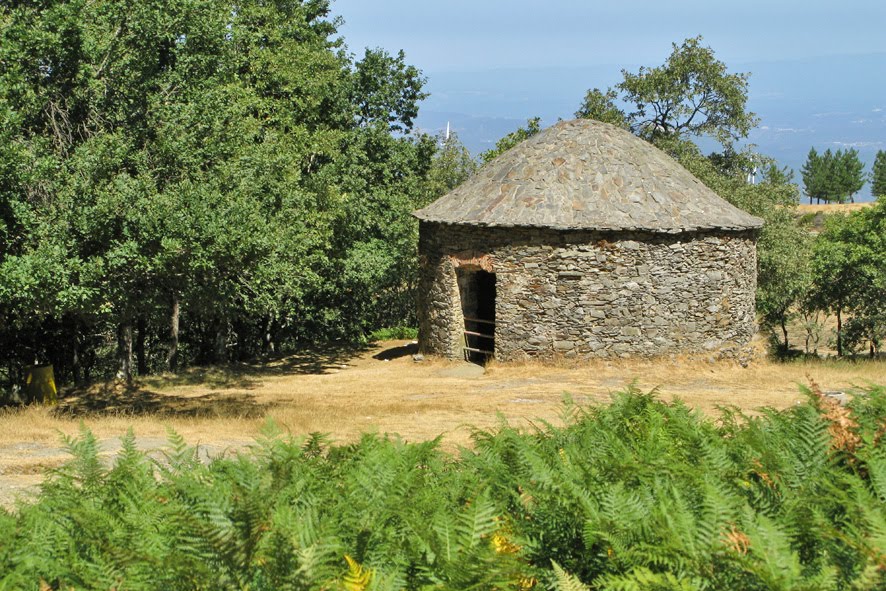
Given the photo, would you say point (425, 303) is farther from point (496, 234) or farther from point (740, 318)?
point (740, 318)

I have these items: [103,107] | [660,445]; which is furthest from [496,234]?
[660,445]

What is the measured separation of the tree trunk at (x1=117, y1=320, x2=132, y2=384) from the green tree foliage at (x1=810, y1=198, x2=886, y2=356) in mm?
20045

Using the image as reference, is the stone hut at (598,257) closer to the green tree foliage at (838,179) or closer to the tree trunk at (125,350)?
the tree trunk at (125,350)

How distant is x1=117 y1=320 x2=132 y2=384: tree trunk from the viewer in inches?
770

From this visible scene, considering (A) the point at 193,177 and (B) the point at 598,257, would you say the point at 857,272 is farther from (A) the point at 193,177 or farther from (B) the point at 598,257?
(A) the point at 193,177

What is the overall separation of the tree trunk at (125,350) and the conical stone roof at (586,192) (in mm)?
7109

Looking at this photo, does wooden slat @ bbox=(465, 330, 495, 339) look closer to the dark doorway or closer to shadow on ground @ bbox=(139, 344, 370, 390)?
the dark doorway

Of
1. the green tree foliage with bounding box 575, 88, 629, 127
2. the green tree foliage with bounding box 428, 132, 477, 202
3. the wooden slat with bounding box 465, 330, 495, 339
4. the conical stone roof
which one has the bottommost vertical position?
the wooden slat with bounding box 465, 330, 495, 339

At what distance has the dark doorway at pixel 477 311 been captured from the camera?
20531mm

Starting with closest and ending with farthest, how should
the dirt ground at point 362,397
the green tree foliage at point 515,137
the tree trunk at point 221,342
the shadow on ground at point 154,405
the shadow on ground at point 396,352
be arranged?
1. the dirt ground at point 362,397
2. the shadow on ground at point 154,405
3. the shadow on ground at point 396,352
4. the tree trunk at point 221,342
5. the green tree foliage at point 515,137

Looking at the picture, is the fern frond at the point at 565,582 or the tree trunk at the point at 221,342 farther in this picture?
the tree trunk at the point at 221,342

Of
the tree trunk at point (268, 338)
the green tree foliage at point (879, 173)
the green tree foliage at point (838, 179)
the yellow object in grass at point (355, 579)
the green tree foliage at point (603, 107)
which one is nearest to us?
the yellow object in grass at point (355, 579)

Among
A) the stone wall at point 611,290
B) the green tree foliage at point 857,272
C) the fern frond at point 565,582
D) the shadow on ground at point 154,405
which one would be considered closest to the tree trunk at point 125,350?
the shadow on ground at point 154,405

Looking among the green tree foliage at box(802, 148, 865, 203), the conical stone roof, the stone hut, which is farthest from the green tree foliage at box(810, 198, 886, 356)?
the green tree foliage at box(802, 148, 865, 203)
